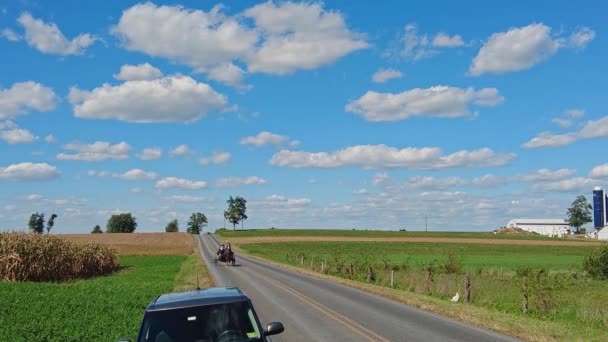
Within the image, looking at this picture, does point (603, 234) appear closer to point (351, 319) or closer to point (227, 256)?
point (227, 256)

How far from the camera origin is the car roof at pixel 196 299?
311 inches

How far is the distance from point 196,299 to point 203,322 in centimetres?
51

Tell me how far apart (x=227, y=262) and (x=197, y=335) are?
44.2 m

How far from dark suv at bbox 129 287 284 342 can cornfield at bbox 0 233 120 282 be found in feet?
105

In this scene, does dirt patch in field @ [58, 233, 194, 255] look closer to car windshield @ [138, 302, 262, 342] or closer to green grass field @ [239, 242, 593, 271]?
green grass field @ [239, 242, 593, 271]

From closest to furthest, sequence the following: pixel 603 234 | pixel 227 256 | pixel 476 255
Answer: pixel 227 256, pixel 476 255, pixel 603 234

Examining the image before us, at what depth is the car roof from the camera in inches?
311

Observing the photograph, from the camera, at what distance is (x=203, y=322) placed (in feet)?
25.3

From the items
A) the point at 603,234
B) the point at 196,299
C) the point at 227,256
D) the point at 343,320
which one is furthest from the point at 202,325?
the point at 603,234

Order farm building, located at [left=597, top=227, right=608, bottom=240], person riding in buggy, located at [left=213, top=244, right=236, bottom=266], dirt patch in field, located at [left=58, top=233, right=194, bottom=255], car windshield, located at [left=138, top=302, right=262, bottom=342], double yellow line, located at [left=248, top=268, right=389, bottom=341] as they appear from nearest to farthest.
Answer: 1. car windshield, located at [left=138, top=302, right=262, bottom=342]
2. double yellow line, located at [left=248, top=268, right=389, bottom=341]
3. person riding in buggy, located at [left=213, top=244, right=236, bottom=266]
4. dirt patch in field, located at [left=58, top=233, right=194, bottom=255]
5. farm building, located at [left=597, top=227, right=608, bottom=240]

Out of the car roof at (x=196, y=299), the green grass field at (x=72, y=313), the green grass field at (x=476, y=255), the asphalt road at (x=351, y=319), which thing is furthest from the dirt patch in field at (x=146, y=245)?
the car roof at (x=196, y=299)

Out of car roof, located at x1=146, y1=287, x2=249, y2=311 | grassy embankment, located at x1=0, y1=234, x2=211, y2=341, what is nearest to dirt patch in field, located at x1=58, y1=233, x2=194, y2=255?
grassy embankment, located at x1=0, y1=234, x2=211, y2=341

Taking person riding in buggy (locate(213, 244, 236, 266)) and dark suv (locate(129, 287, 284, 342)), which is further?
person riding in buggy (locate(213, 244, 236, 266))

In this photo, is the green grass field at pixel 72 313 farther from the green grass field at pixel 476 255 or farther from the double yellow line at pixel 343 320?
the green grass field at pixel 476 255
